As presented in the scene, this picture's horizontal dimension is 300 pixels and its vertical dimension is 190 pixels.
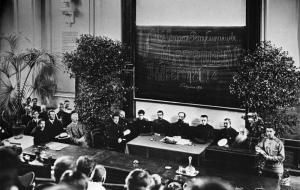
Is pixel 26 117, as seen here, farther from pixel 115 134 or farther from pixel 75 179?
pixel 75 179

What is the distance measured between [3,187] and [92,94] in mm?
5941

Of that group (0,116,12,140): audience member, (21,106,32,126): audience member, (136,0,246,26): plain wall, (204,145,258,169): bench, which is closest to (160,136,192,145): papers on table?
(204,145,258,169): bench

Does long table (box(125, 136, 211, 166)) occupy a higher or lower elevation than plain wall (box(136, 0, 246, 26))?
lower

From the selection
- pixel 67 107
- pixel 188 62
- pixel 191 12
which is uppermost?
pixel 191 12

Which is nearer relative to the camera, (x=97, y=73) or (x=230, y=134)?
(x=230, y=134)

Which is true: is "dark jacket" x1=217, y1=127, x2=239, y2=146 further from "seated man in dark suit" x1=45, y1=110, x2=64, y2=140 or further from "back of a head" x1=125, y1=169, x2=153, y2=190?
"back of a head" x1=125, y1=169, x2=153, y2=190

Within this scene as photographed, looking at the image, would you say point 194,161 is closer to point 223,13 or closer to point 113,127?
point 113,127

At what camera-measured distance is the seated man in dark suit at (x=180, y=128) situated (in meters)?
9.12

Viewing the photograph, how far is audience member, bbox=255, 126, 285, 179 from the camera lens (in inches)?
284

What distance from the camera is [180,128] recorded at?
920 cm

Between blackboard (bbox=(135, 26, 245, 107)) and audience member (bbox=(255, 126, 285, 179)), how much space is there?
146cm

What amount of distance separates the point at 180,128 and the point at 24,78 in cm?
499

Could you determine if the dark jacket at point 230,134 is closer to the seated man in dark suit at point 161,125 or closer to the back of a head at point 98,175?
the seated man in dark suit at point 161,125

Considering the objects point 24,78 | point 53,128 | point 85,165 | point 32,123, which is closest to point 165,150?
point 53,128
